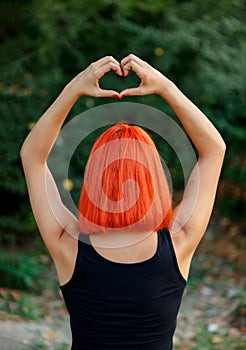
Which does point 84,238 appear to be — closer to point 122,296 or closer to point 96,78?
point 122,296

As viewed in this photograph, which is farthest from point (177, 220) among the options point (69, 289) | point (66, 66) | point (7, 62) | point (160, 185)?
point (66, 66)

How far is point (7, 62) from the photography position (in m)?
7.06

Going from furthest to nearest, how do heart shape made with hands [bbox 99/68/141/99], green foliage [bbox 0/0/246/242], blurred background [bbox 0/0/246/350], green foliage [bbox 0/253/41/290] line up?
heart shape made with hands [bbox 99/68/141/99]
green foliage [bbox 0/0/246/242]
blurred background [bbox 0/0/246/350]
green foliage [bbox 0/253/41/290]

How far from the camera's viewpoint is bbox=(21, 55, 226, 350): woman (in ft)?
6.94

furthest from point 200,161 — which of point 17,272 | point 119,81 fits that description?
point 119,81

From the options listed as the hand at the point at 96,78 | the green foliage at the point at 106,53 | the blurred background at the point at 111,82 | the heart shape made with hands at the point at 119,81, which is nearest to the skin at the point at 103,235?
the hand at the point at 96,78

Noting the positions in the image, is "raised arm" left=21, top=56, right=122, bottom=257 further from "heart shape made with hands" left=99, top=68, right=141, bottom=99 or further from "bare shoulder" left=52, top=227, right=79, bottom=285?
"heart shape made with hands" left=99, top=68, right=141, bottom=99

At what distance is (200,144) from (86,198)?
42 centimetres

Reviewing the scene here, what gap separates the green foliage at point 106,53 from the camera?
6977 mm

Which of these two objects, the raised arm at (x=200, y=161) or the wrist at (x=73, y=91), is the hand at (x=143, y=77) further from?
the wrist at (x=73, y=91)

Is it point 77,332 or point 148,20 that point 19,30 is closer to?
point 148,20

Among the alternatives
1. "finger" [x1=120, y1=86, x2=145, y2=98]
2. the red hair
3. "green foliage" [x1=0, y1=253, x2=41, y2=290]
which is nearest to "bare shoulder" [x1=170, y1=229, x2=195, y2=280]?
the red hair

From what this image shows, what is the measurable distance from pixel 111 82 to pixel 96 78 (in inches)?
221

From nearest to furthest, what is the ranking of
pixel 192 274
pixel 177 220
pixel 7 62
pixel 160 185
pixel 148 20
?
pixel 160 185, pixel 177 220, pixel 7 62, pixel 192 274, pixel 148 20
